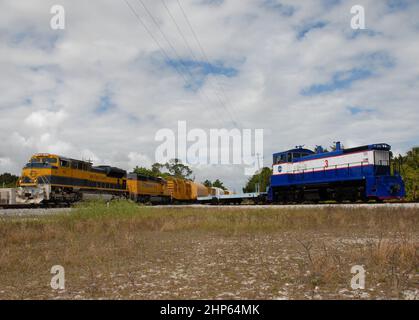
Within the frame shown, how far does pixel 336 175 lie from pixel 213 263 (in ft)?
69.7

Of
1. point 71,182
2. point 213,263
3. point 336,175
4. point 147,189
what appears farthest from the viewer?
point 147,189

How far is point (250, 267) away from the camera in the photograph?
236 inches

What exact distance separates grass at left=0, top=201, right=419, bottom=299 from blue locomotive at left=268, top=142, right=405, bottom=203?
11.3 metres

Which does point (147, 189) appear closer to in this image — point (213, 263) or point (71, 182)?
point (71, 182)

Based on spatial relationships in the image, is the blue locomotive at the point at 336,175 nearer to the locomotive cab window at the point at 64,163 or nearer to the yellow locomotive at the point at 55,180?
the yellow locomotive at the point at 55,180

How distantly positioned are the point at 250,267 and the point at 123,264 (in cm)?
236

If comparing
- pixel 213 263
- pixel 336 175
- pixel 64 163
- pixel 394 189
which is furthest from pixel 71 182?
pixel 213 263

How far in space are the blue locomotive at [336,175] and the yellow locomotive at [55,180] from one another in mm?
16595

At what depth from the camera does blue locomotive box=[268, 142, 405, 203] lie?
22.6 m

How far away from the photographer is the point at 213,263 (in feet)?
21.0

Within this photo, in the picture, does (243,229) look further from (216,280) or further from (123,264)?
(216,280)

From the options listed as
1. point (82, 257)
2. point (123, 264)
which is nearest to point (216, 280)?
point (123, 264)

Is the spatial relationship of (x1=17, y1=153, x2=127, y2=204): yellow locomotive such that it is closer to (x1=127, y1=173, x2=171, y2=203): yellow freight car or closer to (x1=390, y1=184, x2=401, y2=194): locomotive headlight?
(x1=127, y1=173, x2=171, y2=203): yellow freight car
